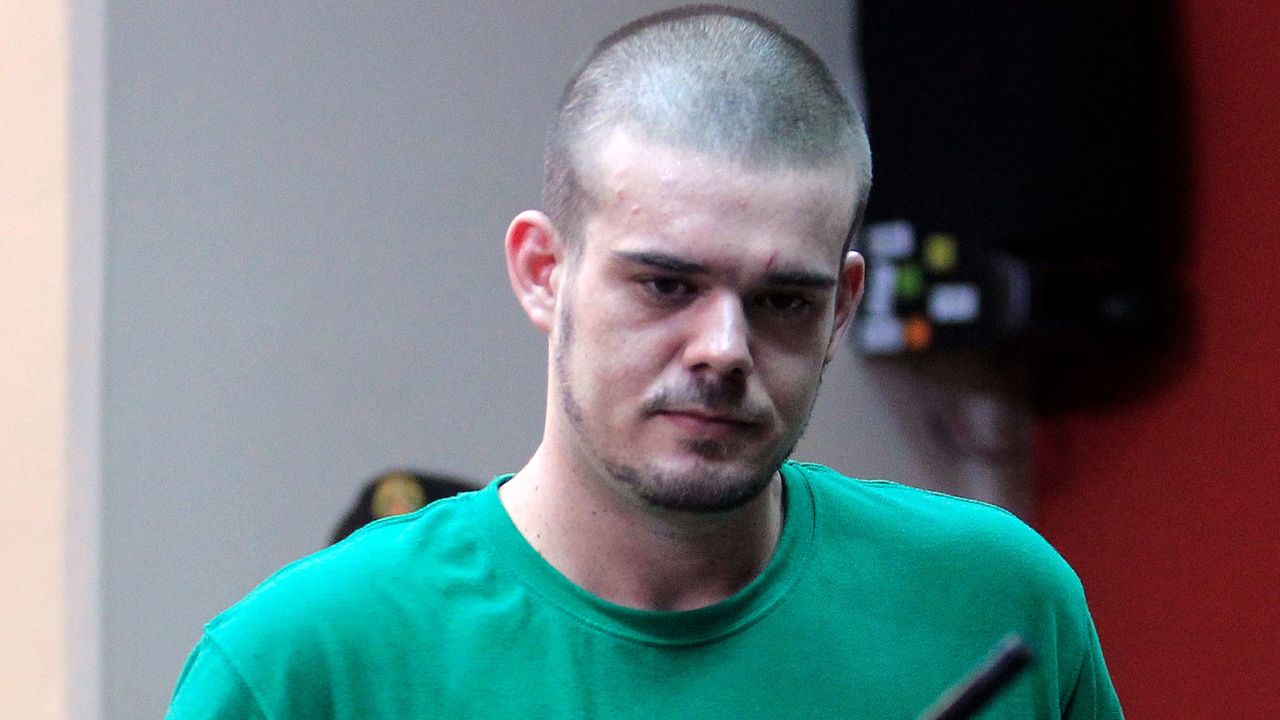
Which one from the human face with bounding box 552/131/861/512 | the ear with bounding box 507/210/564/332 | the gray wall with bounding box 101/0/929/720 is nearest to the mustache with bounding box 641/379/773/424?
the human face with bounding box 552/131/861/512

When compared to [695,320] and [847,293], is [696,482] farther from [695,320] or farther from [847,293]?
[847,293]

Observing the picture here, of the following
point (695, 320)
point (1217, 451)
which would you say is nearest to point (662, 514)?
point (695, 320)

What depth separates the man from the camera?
3.30 feet

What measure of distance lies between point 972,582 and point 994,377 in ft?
6.22

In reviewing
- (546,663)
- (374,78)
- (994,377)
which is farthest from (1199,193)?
(546,663)

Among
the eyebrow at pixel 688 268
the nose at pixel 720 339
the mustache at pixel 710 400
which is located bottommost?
the mustache at pixel 710 400

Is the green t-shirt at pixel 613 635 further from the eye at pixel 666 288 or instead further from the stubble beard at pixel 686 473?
the eye at pixel 666 288

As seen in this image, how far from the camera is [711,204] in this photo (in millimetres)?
1002

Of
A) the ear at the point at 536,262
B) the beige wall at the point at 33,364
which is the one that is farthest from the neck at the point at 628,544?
the beige wall at the point at 33,364

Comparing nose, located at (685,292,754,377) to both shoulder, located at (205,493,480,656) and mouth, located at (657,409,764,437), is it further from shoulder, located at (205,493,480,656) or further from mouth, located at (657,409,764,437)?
shoulder, located at (205,493,480,656)

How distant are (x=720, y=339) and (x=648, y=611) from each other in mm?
206

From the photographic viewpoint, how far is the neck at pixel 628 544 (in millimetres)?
1073

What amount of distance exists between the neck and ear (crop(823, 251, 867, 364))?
150 millimetres

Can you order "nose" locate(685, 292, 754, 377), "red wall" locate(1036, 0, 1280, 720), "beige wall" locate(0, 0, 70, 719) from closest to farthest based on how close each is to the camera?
1. "nose" locate(685, 292, 754, 377)
2. "beige wall" locate(0, 0, 70, 719)
3. "red wall" locate(1036, 0, 1280, 720)
